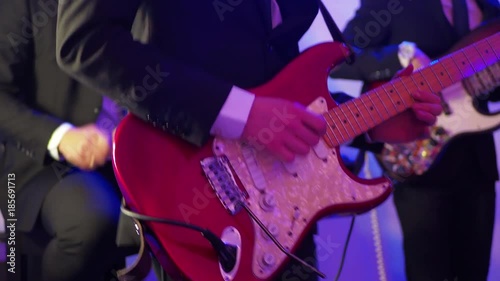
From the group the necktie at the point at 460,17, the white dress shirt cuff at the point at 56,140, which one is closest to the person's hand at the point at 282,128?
the white dress shirt cuff at the point at 56,140

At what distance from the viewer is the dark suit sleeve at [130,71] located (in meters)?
0.76

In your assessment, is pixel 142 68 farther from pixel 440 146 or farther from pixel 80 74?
pixel 440 146

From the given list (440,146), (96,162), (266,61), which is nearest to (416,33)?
(440,146)

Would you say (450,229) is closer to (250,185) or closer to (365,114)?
(365,114)

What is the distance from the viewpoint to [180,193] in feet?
2.58

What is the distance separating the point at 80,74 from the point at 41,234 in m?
0.75

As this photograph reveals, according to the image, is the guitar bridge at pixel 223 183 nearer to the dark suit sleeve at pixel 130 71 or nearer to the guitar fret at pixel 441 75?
the dark suit sleeve at pixel 130 71

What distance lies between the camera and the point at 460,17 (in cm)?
154

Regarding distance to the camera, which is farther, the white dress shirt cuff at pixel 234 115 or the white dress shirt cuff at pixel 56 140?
the white dress shirt cuff at pixel 56 140

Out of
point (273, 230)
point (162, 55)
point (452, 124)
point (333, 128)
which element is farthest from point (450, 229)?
point (162, 55)

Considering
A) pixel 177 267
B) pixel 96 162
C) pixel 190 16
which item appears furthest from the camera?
pixel 96 162

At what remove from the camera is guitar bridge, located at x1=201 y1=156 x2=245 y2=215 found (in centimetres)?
82

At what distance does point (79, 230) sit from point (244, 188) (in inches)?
22.9

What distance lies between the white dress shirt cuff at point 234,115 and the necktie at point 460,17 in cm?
94
